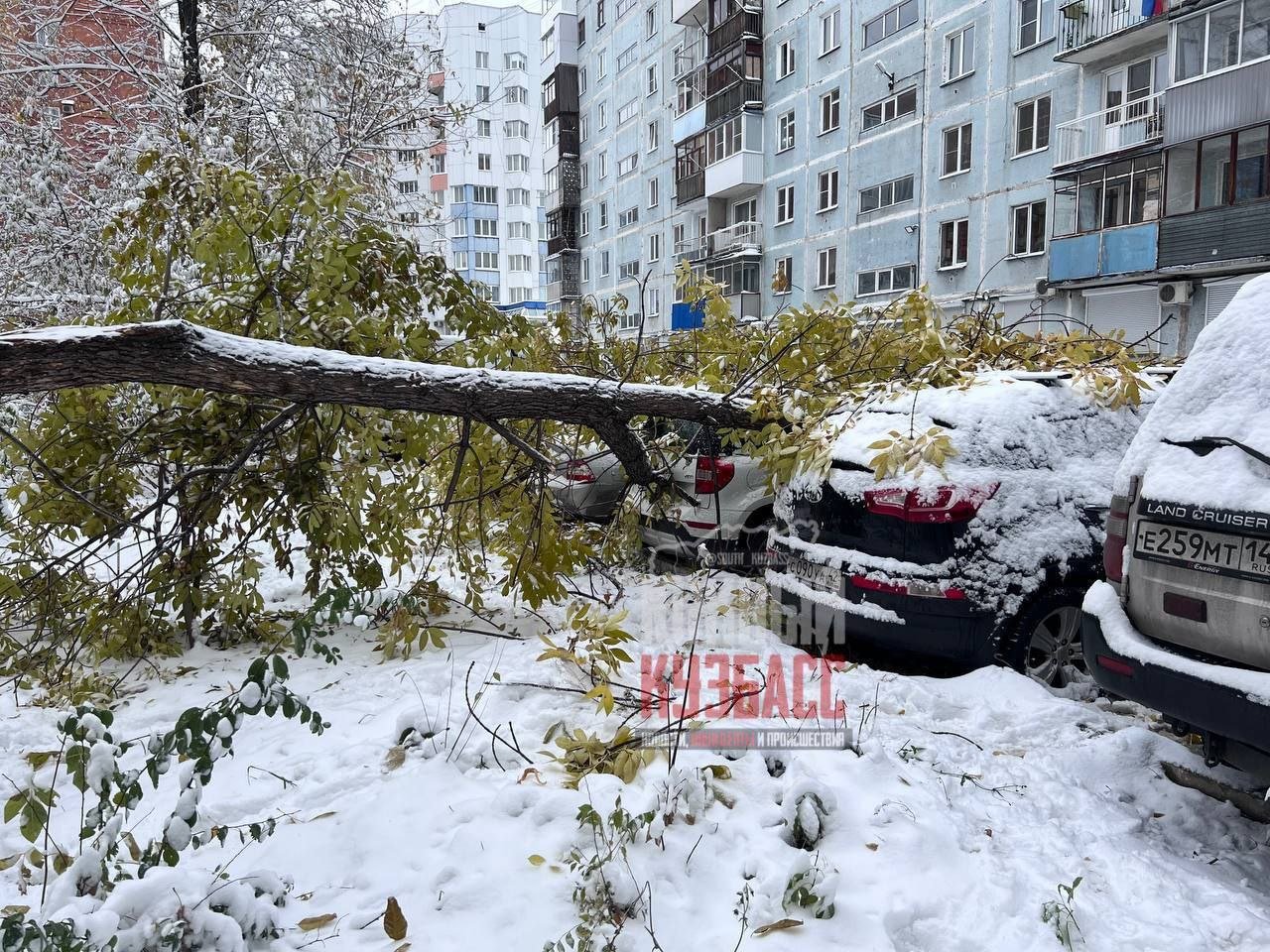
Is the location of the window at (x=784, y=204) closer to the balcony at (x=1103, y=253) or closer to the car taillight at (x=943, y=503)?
the balcony at (x=1103, y=253)

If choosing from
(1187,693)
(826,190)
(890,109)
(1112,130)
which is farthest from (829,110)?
(1187,693)

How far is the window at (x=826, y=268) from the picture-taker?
29.0m

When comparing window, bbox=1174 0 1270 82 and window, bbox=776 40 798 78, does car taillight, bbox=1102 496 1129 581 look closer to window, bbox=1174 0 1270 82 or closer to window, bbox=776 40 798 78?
window, bbox=1174 0 1270 82

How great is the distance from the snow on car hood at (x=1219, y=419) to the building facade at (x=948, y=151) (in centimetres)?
580

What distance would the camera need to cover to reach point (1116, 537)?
136 inches

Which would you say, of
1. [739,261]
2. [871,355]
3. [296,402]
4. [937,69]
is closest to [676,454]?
[871,355]

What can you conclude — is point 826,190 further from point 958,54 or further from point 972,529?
point 972,529

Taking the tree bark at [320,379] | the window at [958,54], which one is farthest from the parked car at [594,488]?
the window at [958,54]

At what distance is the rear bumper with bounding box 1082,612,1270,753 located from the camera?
2.73 metres

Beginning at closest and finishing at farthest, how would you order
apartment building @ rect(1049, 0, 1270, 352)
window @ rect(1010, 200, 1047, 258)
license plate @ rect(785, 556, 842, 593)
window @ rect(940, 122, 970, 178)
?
1. license plate @ rect(785, 556, 842, 593)
2. apartment building @ rect(1049, 0, 1270, 352)
3. window @ rect(1010, 200, 1047, 258)
4. window @ rect(940, 122, 970, 178)

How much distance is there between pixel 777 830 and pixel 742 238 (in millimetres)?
31491

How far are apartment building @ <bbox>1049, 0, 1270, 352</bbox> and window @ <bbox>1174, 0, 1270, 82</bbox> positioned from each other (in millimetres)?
21

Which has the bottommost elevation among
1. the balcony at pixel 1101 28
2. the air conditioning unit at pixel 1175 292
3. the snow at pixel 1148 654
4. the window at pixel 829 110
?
the snow at pixel 1148 654

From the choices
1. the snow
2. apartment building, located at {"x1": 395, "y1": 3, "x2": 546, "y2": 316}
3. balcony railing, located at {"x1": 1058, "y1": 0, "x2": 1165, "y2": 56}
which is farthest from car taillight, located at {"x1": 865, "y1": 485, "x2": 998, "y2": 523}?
apartment building, located at {"x1": 395, "y1": 3, "x2": 546, "y2": 316}
